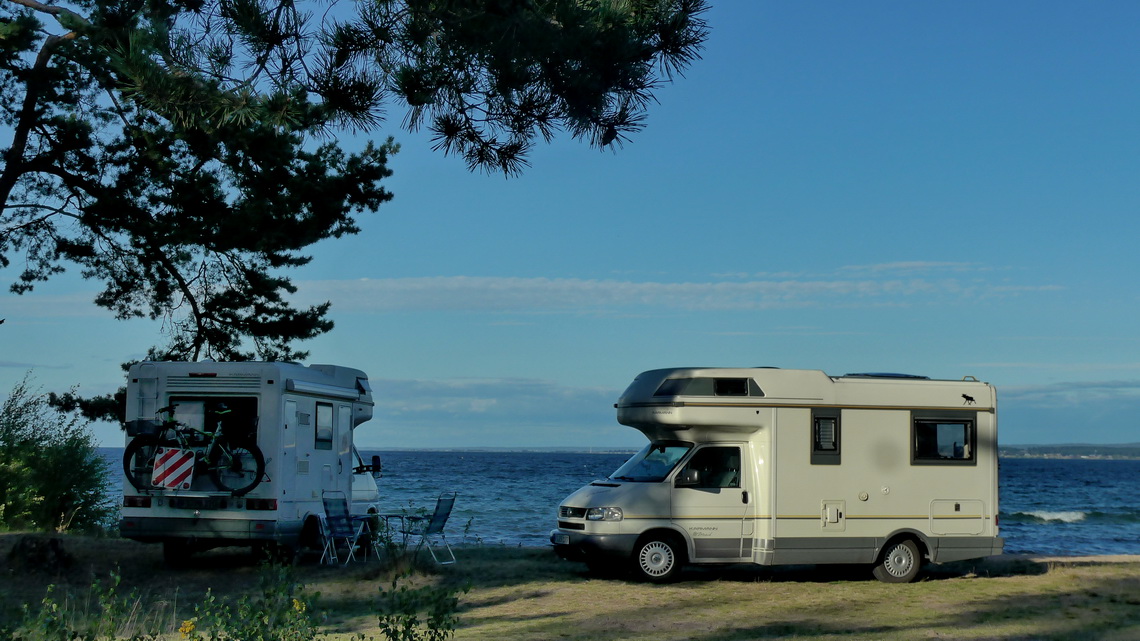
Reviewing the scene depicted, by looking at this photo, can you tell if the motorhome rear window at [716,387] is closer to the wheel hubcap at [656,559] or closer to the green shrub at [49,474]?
the wheel hubcap at [656,559]

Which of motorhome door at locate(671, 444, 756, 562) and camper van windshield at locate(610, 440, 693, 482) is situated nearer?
motorhome door at locate(671, 444, 756, 562)

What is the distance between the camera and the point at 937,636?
30.9 ft

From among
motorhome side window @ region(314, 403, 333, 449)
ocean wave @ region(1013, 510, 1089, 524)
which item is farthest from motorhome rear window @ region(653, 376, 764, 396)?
ocean wave @ region(1013, 510, 1089, 524)

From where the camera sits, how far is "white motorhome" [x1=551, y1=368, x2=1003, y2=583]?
42.0 feet

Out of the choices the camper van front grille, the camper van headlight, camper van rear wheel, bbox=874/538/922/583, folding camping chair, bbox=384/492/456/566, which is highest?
the camper van front grille

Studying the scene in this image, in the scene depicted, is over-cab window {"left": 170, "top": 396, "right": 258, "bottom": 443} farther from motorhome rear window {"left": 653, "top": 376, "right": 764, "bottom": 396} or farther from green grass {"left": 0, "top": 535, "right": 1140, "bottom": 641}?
motorhome rear window {"left": 653, "top": 376, "right": 764, "bottom": 396}

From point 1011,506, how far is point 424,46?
144 feet

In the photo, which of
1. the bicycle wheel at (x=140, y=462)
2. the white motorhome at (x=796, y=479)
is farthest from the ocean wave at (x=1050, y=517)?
the bicycle wheel at (x=140, y=462)

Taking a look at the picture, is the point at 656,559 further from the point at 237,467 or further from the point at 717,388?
the point at 237,467

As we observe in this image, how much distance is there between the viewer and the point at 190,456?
12.6 metres

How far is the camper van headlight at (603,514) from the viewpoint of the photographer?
42.0ft

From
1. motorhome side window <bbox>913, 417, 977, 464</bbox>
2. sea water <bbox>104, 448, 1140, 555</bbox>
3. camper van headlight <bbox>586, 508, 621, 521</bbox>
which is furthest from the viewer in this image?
sea water <bbox>104, 448, 1140, 555</bbox>

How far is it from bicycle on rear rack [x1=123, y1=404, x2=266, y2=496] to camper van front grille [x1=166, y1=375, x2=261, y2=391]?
275 millimetres

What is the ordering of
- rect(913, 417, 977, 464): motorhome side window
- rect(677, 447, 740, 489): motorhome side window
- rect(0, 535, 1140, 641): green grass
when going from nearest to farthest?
rect(0, 535, 1140, 641): green grass, rect(677, 447, 740, 489): motorhome side window, rect(913, 417, 977, 464): motorhome side window
